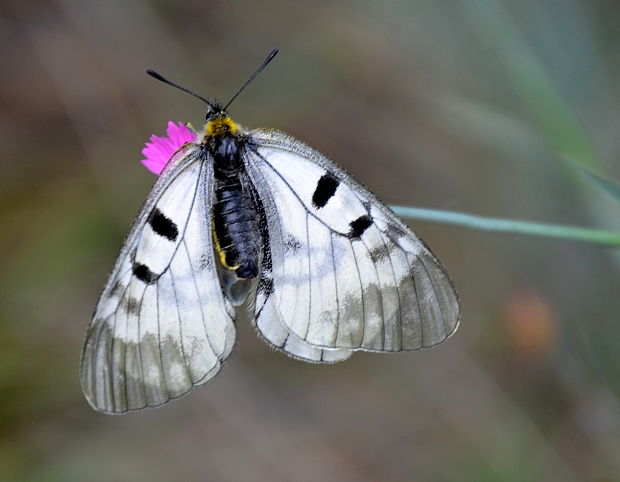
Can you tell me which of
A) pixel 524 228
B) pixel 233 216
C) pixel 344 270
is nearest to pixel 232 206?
pixel 233 216

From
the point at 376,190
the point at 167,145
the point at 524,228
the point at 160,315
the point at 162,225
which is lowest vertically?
the point at 524,228

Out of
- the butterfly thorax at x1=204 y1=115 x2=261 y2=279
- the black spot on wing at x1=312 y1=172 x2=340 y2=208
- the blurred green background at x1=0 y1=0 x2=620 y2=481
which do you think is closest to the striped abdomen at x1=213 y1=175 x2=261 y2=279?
the butterfly thorax at x1=204 y1=115 x2=261 y2=279

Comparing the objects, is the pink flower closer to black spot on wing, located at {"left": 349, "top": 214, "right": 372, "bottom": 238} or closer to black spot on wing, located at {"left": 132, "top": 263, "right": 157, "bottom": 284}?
black spot on wing, located at {"left": 132, "top": 263, "right": 157, "bottom": 284}

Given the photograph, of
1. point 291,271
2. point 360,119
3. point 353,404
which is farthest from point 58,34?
point 291,271

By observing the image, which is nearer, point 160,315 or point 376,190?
point 160,315

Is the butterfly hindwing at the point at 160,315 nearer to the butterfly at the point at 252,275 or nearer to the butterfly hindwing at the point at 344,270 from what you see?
the butterfly at the point at 252,275

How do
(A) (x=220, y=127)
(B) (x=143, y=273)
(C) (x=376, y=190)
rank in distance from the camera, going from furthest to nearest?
1. (C) (x=376, y=190)
2. (A) (x=220, y=127)
3. (B) (x=143, y=273)

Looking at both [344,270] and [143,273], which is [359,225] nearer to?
[344,270]
